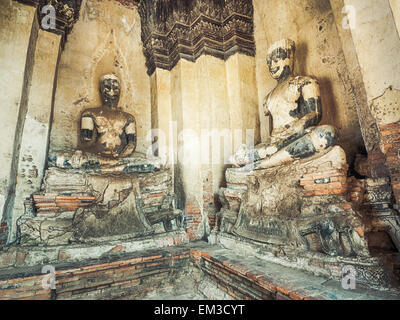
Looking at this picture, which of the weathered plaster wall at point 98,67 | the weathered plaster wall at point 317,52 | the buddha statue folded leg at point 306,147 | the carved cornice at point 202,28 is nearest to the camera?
the buddha statue folded leg at point 306,147

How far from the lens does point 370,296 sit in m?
1.79

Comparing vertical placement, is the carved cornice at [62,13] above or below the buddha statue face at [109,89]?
above

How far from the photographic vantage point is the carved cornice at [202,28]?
4.82 meters

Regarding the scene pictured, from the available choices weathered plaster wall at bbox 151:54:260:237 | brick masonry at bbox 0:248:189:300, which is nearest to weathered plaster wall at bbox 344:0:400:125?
weathered plaster wall at bbox 151:54:260:237

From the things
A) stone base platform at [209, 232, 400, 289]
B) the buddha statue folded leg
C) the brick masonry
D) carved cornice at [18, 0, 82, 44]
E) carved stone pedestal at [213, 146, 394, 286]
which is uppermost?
carved cornice at [18, 0, 82, 44]

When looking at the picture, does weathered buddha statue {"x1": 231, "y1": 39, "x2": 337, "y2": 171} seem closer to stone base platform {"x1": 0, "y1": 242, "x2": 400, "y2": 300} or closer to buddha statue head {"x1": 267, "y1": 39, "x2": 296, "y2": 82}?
buddha statue head {"x1": 267, "y1": 39, "x2": 296, "y2": 82}

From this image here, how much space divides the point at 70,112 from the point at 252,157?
3.93m

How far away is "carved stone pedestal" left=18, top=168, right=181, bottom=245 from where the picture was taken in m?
3.14

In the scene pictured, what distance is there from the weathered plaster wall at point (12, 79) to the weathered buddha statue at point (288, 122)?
311 centimetres

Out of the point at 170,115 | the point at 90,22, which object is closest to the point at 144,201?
the point at 170,115

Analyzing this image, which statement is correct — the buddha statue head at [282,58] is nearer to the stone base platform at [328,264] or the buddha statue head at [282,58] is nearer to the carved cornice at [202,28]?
the carved cornice at [202,28]

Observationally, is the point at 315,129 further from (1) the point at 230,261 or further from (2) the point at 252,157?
(1) the point at 230,261

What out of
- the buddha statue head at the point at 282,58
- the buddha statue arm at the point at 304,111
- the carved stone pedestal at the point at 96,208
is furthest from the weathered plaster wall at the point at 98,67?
the buddha statue arm at the point at 304,111

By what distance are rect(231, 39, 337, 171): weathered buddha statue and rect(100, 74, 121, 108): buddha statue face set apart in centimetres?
302
